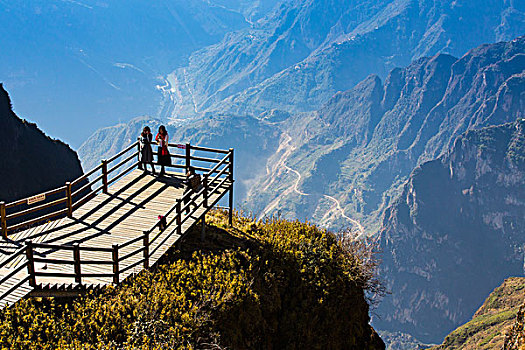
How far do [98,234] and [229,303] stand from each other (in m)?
4.48

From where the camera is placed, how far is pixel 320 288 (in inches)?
561

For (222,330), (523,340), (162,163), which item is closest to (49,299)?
(222,330)

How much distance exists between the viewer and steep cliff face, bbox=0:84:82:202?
134 ft

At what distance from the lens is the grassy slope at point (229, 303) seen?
1018 cm

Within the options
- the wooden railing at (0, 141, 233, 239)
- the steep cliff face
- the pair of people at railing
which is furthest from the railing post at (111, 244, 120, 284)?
the steep cliff face

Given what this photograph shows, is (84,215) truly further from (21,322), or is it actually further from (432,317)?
(432,317)

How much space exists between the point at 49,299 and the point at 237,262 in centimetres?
494

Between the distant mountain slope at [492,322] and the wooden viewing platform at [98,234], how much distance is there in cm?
4698

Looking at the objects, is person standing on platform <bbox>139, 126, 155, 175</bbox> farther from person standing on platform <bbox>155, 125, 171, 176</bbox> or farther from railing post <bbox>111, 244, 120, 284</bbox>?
railing post <bbox>111, 244, 120, 284</bbox>

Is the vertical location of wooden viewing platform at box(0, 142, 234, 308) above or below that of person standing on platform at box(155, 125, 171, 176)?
below

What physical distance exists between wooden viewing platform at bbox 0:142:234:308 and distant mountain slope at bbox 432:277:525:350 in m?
47.0

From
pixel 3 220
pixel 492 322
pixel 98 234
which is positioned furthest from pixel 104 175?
pixel 492 322

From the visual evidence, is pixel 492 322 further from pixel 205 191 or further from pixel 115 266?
pixel 115 266

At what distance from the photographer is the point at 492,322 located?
205ft
